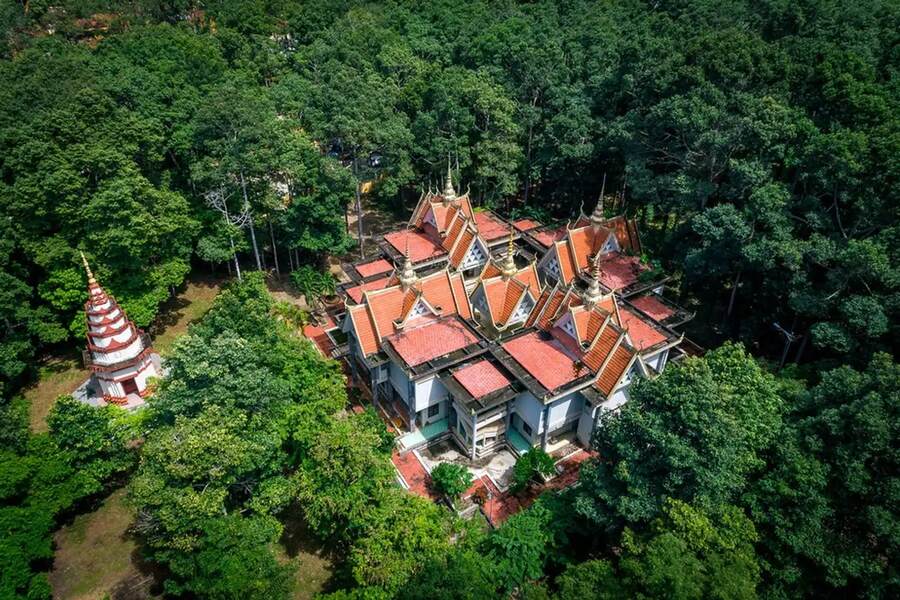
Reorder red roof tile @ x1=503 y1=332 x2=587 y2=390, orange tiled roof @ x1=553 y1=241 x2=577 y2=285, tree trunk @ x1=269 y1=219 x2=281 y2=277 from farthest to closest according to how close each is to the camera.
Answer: tree trunk @ x1=269 y1=219 x2=281 y2=277
orange tiled roof @ x1=553 y1=241 x2=577 y2=285
red roof tile @ x1=503 y1=332 x2=587 y2=390

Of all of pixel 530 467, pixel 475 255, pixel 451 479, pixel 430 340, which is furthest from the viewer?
pixel 475 255

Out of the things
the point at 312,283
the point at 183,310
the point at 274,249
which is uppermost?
the point at 274,249

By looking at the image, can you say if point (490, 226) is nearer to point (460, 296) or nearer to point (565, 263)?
point (565, 263)

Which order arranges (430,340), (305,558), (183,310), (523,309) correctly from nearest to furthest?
(305,558)
(430,340)
(523,309)
(183,310)

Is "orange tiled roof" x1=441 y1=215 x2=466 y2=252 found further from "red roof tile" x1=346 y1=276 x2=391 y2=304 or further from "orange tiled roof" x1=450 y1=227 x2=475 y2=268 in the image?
"red roof tile" x1=346 y1=276 x2=391 y2=304

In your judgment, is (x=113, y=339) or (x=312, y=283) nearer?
(x=113, y=339)

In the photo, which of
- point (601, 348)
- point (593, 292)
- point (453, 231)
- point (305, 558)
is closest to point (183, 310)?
point (453, 231)

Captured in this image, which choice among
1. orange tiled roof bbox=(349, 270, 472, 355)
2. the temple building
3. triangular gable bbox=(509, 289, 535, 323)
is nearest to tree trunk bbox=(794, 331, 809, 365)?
the temple building
